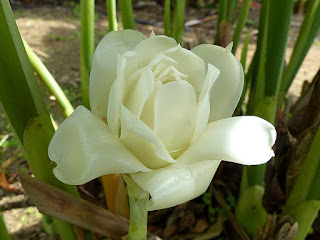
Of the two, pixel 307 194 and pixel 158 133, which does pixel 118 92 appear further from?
pixel 307 194

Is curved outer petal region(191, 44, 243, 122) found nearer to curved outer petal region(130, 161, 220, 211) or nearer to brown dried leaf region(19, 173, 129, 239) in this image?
curved outer petal region(130, 161, 220, 211)

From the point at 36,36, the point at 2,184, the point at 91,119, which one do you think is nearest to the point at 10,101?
the point at 91,119

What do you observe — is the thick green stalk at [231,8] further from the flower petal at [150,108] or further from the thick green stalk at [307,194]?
the flower petal at [150,108]

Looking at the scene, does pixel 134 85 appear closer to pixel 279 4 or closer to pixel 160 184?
pixel 160 184

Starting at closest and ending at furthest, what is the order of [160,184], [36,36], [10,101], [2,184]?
[160,184], [10,101], [2,184], [36,36]

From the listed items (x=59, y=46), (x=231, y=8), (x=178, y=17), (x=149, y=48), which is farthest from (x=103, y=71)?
(x=59, y=46)

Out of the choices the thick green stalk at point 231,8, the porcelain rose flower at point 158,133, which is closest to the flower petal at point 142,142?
the porcelain rose flower at point 158,133
